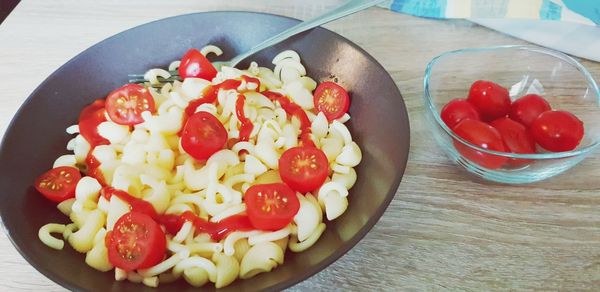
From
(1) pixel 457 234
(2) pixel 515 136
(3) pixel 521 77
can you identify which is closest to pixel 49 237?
(1) pixel 457 234

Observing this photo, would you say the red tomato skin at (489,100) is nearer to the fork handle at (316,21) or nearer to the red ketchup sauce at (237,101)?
the fork handle at (316,21)

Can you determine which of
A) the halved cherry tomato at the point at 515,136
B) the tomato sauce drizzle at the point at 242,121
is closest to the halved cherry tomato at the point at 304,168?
the tomato sauce drizzle at the point at 242,121

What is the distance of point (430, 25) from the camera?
4.37ft

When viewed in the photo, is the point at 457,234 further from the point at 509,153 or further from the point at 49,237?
the point at 49,237

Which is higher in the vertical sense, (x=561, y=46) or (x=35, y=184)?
(x=561, y=46)

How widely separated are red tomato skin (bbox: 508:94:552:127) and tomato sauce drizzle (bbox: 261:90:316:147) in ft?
1.25

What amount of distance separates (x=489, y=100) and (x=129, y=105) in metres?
0.66

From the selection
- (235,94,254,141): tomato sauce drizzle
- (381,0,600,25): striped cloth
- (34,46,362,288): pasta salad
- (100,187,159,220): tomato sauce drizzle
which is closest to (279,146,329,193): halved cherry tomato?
(34,46,362,288): pasta salad

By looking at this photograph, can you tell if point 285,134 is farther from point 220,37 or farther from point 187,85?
point 220,37

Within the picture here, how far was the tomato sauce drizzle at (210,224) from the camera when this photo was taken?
0.82m

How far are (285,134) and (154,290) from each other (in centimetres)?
34

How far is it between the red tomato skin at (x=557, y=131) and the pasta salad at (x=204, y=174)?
0.32 metres

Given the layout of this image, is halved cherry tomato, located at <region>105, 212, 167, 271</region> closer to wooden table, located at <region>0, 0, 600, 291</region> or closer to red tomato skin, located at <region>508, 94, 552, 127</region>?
wooden table, located at <region>0, 0, 600, 291</region>

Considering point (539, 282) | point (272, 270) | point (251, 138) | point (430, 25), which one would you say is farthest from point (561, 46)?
point (272, 270)
